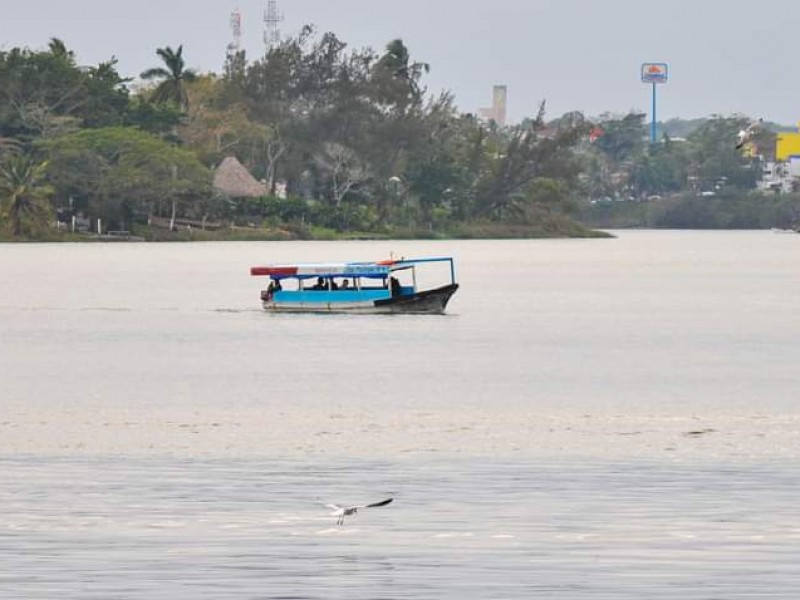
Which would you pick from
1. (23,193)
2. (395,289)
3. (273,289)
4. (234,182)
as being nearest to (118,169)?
(23,193)

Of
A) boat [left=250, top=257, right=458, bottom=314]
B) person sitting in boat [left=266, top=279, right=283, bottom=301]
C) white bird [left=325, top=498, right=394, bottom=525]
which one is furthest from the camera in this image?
person sitting in boat [left=266, top=279, right=283, bottom=301]

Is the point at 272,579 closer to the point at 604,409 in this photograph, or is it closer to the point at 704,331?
the point at 604,409

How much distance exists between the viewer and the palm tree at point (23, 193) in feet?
436

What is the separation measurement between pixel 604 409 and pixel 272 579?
17422mm

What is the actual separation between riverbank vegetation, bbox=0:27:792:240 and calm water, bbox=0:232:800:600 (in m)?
75.1

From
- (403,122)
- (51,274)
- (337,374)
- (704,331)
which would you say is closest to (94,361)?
(337,374)

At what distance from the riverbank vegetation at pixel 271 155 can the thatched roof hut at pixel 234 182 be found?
0.39m

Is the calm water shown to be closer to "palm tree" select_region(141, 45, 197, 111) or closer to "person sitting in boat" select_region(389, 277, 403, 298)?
"person sitting in boat" select_region(389, 277, 403, 298)

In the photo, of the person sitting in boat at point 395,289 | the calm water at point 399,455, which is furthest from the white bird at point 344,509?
the person sitting in boat at point 395,289

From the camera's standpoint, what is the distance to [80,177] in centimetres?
13912

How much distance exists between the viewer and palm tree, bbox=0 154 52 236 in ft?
436

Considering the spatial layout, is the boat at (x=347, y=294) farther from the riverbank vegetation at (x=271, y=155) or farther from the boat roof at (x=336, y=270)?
the riverbank vegetation at (x=271, y=155)

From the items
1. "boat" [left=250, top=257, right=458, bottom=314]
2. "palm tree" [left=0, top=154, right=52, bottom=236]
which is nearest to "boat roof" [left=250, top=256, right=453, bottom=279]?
"boat" [left=250, top=257, right=458, bottom=314]

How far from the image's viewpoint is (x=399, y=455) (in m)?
28.4
